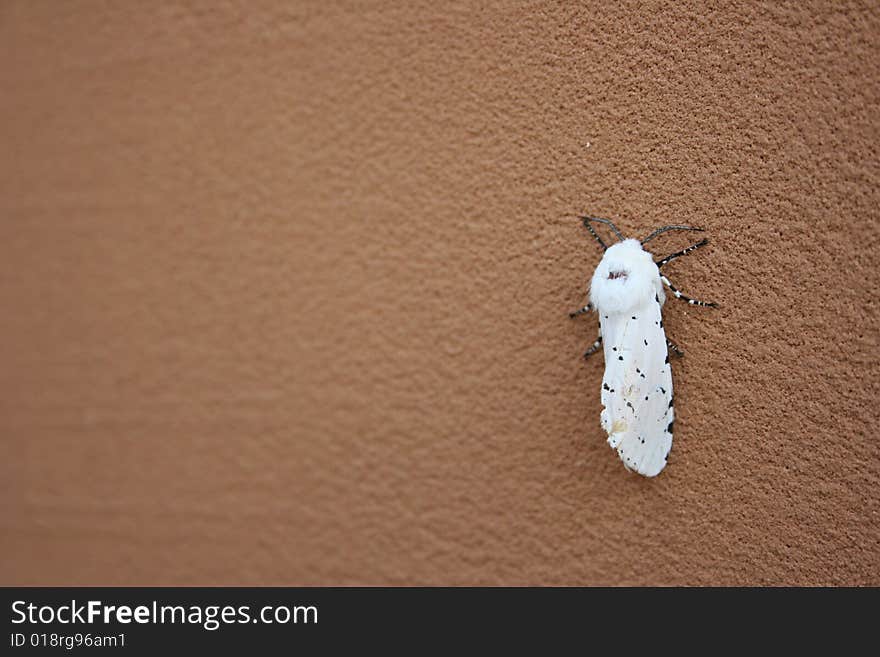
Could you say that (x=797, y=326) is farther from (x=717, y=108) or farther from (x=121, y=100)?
(x=121, y=100)

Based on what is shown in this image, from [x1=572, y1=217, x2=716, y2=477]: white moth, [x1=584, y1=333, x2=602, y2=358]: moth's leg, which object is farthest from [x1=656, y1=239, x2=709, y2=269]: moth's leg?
[x1=584, y1=333, x2=602, y2=358]: moth's leg

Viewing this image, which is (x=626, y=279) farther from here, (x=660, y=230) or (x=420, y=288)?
(x=420, y=288)

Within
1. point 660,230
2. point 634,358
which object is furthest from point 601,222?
point 634,358

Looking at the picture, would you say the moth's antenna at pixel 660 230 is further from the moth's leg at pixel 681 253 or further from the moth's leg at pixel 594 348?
the moth's leg at pixel 594 348

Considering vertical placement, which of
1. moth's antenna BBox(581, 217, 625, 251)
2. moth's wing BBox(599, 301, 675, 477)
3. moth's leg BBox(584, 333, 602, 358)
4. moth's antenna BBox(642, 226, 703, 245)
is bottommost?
moth's wing BBox(599, 301, 675, 477)

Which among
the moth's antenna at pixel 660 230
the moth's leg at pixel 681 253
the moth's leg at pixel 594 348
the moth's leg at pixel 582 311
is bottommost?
the moth's leg at pixel 594 348

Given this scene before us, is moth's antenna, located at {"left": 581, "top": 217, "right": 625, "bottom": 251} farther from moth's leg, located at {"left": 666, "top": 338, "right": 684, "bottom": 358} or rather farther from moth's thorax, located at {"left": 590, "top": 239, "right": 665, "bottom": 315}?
moth's leg, located at {"left": 666, "top": 338, "right": 684, "bottom": 358}

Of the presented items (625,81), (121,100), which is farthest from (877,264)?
(121,100)

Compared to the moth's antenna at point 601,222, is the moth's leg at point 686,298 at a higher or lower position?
lower

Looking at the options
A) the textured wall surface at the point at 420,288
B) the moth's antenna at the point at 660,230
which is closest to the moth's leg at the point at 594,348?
the textured wall surface at the point at 420,288

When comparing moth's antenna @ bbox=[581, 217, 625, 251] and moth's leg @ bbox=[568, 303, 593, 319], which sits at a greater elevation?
moth's antenna @ bbox=[581, 217, 625, 251]
